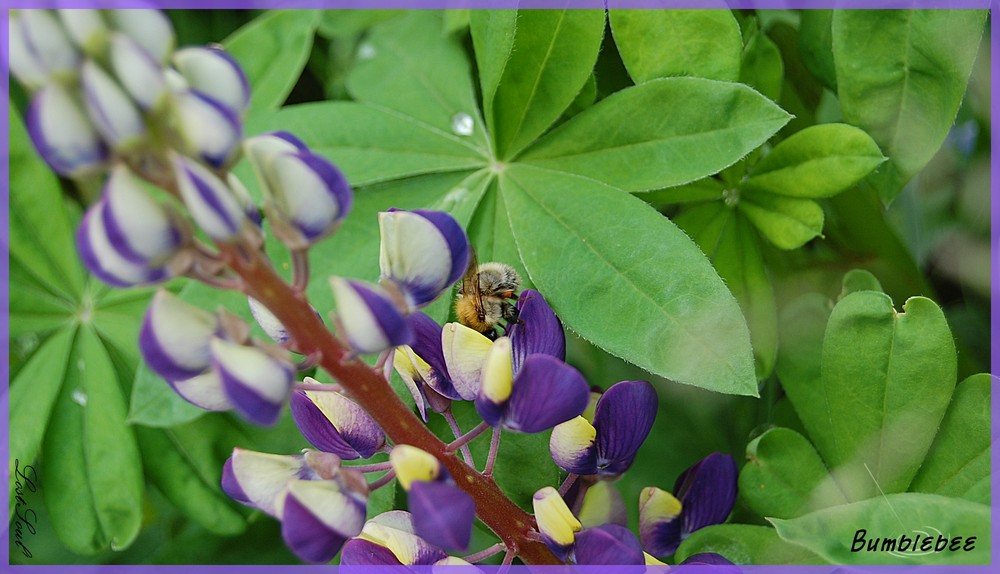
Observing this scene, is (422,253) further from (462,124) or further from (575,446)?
(462,124)

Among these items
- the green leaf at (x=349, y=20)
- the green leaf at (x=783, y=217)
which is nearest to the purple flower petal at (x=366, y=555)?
the green leaf at (x=783, y=217)

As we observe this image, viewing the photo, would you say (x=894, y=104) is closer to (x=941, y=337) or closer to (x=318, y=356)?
(x=941, y=337)

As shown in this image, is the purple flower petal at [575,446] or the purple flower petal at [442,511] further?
the purple flower petal at [575,446]

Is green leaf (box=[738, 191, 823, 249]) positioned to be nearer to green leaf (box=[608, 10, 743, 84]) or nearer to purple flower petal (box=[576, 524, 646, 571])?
green leaf (box=[608, 10, 743, 84])

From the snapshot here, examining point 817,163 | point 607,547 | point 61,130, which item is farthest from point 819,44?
point 61,130

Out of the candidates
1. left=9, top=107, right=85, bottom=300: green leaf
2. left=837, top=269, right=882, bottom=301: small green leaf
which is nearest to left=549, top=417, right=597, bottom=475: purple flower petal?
left=837, top=269, right=882, bottom=301: small green leaf

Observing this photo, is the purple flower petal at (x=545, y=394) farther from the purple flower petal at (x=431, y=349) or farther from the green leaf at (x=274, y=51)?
the green leaf at (x=274, y=51)

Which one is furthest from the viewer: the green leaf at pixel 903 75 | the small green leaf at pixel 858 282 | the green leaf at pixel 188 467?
the green leaf at pixel 188 467
